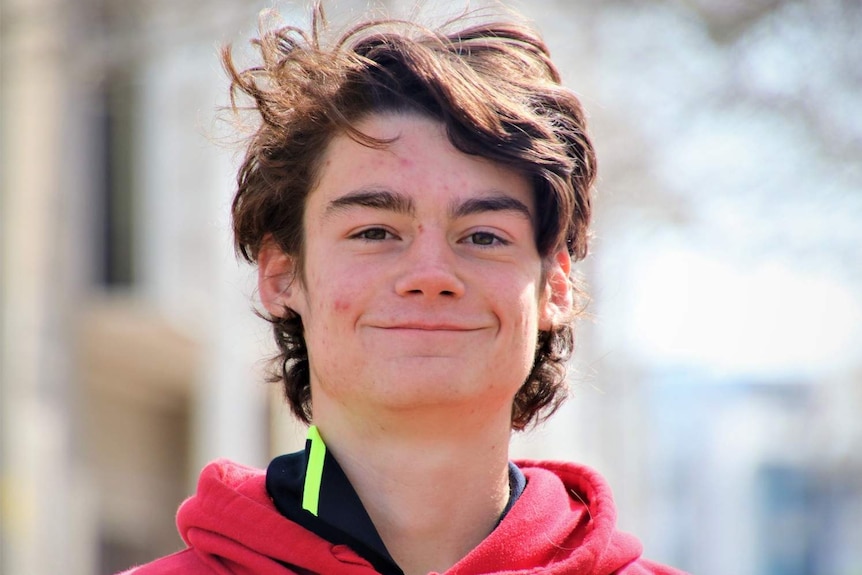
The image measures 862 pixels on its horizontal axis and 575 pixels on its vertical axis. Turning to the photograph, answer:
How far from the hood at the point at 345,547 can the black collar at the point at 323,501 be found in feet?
0.08

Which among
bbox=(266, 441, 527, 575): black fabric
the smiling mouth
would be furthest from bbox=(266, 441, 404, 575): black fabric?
the smiling mouth

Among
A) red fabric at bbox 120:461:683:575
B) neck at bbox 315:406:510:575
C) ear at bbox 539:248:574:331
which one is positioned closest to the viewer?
red fabric at bbox 120:461:683:575

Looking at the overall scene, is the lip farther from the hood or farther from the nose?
the hood

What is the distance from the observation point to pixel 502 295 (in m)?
2.63

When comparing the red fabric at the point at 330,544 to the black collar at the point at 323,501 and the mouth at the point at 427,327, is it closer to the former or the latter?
the black collar at the point at 323,501

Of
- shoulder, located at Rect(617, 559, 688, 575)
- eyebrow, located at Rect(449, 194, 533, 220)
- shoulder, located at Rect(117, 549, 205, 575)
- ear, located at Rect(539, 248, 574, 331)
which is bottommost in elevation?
shoulder, located at Rect(617, 559, 688, 575)

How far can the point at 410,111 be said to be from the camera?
273 centimetres

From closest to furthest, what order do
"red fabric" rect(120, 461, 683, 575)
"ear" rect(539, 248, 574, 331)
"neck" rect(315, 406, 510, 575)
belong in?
"red fabric" rect(120, 461, 683, 575) → "neck" rect(315, 406, 510, 575) → "ear" rect(539, 248, 574, 331)

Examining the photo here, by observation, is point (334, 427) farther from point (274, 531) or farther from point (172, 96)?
point (172, 96)

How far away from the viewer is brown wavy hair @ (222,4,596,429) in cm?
273

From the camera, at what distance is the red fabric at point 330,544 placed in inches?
99.7

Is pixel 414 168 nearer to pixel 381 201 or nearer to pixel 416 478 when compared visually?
pixel 381 201

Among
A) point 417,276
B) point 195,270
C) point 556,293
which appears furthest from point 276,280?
point 195,270

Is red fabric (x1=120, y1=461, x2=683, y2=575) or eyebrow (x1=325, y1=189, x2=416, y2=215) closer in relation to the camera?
red fabric (x1=120, y1=461, x2=683, y2=575)
